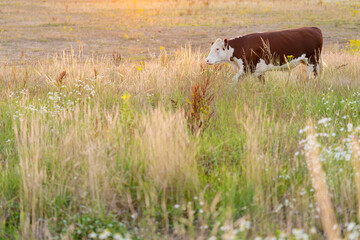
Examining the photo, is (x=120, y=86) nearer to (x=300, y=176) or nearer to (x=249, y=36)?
(x=249, y=36)

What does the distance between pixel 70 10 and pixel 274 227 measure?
27614 millimetres

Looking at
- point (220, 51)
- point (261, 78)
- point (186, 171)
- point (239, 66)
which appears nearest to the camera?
point (186, 171)

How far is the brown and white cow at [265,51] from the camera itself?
693cm

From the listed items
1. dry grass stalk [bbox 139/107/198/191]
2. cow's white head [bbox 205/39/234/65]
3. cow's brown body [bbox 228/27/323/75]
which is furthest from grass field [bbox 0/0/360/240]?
cow's white head [bbox 205/39/234/65]

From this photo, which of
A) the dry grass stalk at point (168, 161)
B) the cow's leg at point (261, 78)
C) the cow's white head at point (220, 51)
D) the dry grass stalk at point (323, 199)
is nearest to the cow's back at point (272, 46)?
A: the cow's white head at point (220, 51)

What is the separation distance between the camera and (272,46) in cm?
695

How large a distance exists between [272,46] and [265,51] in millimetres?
148

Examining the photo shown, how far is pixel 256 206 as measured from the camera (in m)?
2.80

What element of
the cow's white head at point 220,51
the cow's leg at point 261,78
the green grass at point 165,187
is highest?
the cow's white head at point 220,51

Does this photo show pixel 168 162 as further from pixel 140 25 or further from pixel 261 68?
pixel 140 25

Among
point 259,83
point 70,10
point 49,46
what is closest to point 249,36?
point 259,83

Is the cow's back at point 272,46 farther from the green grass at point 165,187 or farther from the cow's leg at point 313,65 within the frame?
the green grass at point 165,187

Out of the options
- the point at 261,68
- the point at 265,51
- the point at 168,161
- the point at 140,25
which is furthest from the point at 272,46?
the point at 140,25

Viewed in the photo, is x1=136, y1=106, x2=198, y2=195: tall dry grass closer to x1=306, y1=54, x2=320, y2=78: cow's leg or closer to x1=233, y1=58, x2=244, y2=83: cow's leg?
x1=233, y1=58, x2=244, y2=83: cow's leg
